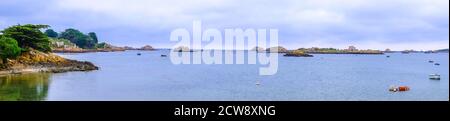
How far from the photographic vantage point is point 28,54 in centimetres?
4000

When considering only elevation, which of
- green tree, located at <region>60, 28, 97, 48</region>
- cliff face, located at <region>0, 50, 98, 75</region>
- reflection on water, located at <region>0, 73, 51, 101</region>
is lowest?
reflection on water, located at <region>0, 73, 51, 101</region>

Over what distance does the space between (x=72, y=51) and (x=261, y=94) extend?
79.3 meters

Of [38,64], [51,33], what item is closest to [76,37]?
[51,33]

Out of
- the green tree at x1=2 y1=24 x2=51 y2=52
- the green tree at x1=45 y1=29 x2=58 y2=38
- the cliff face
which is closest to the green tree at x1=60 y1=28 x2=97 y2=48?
the green tree at x1=45 y1=29 x2=58 y2=38

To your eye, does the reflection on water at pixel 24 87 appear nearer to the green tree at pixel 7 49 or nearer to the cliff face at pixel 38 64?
the cliff face at pixel 38 64

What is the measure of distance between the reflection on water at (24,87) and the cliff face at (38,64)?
1151mm

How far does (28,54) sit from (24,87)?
12859 mm

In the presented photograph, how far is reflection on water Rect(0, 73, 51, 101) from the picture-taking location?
24.0m

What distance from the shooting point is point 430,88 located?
3562 centimetres

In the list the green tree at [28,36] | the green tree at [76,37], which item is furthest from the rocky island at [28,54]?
the green tree at [76,37]

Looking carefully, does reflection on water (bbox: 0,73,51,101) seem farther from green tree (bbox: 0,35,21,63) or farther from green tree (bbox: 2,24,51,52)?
green tree (bbox: 2,24,51,52)

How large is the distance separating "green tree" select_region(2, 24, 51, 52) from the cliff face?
58 cm

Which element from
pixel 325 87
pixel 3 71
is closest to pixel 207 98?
pixel 325 87
